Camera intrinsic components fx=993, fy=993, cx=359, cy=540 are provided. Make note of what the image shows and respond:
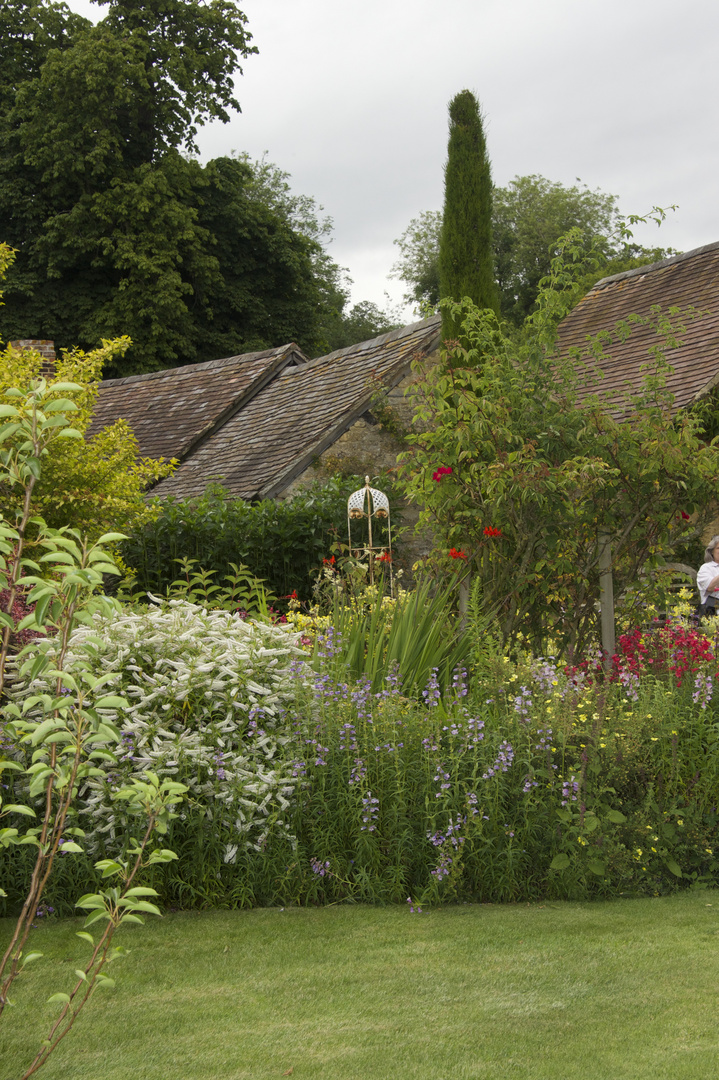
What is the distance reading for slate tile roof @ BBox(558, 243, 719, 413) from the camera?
472 inches

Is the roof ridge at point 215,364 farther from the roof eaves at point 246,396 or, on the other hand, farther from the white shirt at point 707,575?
the white shirt at point 707,575

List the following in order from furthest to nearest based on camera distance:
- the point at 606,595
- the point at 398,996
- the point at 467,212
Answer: the point at 467,212 → the point at 606,595 → the point at 398,996

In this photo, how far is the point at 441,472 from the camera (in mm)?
7395

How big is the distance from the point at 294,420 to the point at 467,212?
404 cm

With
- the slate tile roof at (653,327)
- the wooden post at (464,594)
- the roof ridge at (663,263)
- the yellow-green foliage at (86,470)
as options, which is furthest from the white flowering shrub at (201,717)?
the roof ridge at (663,263)

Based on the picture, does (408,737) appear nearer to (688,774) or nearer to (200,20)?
(688,774)

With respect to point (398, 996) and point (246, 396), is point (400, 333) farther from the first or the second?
point (398, 996)

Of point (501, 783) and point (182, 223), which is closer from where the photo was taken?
point (501, 783)

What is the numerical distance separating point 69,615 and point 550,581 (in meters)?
5.28

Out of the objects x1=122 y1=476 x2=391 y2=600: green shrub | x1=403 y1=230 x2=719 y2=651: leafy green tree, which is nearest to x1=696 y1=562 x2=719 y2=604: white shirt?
x1=403 y1=230 x2=719 y2=651: leafy green tree

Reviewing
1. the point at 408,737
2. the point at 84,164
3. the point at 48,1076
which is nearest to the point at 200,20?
the point at 84,164

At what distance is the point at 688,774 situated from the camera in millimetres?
5344

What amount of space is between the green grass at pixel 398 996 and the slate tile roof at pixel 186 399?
40.5ft

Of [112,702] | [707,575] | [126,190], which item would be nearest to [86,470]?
[707,575]
